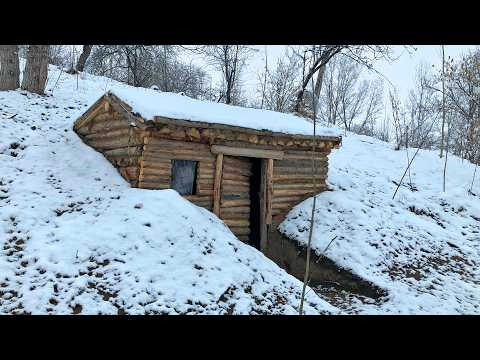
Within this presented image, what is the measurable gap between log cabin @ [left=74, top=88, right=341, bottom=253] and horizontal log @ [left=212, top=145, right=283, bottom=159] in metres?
0.02

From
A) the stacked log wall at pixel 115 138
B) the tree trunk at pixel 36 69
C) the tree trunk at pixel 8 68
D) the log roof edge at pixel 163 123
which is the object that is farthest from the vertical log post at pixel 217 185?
the tree trunk at pixel 8 68

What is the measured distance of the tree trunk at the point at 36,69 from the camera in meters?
12.1

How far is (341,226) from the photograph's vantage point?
10391 mm

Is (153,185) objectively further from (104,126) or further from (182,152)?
(104,126)

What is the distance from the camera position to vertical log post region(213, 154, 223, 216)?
9.23 meters

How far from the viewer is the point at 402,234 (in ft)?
34.8

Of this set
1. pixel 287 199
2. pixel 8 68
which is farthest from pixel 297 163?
pixel 8 68

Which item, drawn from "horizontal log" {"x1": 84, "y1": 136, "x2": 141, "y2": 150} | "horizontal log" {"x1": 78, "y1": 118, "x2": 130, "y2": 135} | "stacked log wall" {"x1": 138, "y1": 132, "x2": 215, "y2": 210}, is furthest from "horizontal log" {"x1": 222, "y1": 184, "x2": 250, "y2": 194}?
"horizontal log" {"x1": 78, "y1": 118, "x2": 130, "y2": 135}

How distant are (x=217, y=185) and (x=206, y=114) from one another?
68.1 inches

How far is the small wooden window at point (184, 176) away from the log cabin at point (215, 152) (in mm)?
23

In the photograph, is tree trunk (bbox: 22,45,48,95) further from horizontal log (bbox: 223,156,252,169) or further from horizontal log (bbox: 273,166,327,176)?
horizontal log (bbox: 273,166,327,176)
